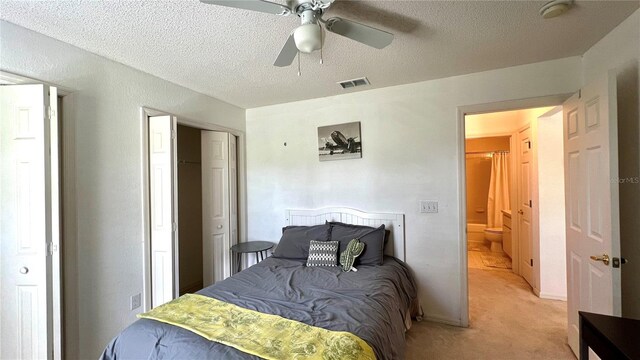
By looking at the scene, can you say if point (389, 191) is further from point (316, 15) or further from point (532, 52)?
point (316, 15)

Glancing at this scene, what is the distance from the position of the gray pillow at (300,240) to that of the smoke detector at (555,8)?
7.74ft

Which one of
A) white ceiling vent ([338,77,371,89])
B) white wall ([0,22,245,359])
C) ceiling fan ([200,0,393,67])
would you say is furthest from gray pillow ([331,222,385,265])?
white wall ([0,22,245,359])

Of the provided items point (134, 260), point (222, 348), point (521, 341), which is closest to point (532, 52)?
point (521, 341)

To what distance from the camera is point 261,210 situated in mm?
3555

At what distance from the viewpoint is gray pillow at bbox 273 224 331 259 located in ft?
9.11

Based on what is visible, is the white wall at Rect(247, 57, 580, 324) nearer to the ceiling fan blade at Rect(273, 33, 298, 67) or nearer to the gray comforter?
the gray comforter

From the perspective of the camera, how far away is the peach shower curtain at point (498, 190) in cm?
528

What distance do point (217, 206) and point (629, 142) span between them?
145 inches

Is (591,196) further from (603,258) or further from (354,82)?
(354,82)

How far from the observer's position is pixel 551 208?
302 cm

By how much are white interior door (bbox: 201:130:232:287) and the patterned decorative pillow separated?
1277mm

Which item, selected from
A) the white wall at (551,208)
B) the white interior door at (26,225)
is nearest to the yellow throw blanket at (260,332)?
the white interior door at (26,225)

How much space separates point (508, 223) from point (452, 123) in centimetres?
297

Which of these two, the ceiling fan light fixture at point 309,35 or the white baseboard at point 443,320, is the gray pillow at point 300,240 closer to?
the white baseboard at point 443,320
